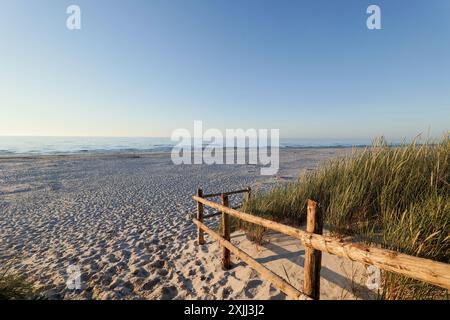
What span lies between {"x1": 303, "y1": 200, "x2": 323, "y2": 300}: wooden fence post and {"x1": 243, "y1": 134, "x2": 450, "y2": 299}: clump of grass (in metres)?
→ 0.86

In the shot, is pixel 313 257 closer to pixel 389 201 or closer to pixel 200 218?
pixel 389 201

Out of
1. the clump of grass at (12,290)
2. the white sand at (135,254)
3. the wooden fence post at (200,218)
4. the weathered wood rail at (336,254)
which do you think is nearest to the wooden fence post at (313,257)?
the weathered wood rail at (336,254)

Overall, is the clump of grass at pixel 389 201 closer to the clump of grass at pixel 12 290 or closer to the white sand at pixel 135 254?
the white sand at pixel 135 254

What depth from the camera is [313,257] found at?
2482 mm

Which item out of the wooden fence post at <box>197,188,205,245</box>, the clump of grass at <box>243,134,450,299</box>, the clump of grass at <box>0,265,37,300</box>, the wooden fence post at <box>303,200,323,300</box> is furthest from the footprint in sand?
the clump of grass at <box>0,265,37,300</box>

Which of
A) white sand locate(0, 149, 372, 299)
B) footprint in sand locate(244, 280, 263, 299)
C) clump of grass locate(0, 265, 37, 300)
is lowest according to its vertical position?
white sand locate(0, 149, 372, 299)

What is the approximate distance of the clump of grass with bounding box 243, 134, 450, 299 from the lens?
2.70m

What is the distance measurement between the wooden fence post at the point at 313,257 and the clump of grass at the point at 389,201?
86 centimetres

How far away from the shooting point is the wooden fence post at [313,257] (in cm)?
241

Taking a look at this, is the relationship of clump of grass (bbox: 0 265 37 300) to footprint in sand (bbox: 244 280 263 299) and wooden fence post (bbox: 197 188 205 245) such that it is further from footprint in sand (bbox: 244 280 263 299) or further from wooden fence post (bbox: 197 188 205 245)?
footprint in sand (bbox: 244 280 263 299)

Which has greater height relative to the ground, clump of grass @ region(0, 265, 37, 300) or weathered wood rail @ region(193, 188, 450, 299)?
weathered wood rail @ region(193, 188, 450, 299)

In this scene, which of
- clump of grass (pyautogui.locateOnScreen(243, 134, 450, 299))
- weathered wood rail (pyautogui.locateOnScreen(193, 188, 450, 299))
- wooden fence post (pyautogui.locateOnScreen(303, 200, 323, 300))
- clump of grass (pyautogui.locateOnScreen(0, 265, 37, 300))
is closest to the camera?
weathered wood rail (pyautogui.locateOnScreen(193, 188, 450, 299))

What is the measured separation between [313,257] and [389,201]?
99.1 inches
